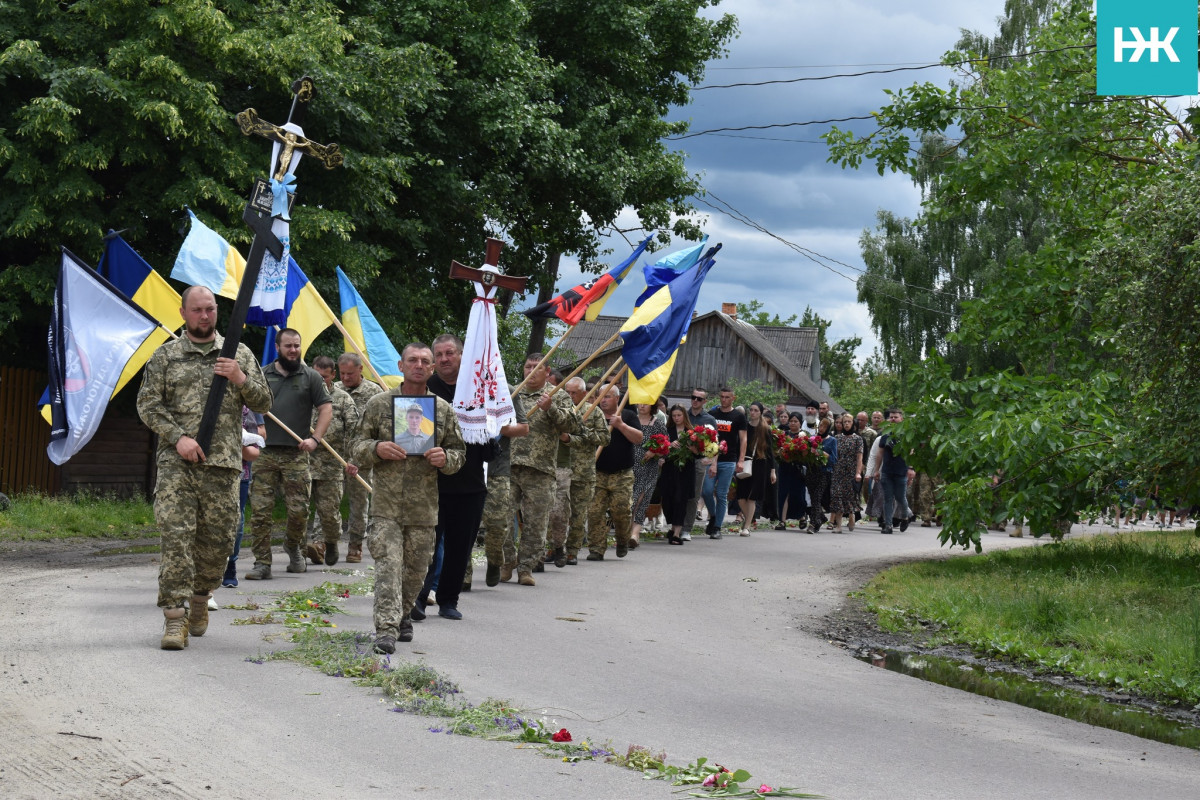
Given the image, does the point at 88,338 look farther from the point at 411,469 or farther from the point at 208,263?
the point at 411,469

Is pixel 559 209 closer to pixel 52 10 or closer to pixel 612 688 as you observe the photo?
pixel 52 10

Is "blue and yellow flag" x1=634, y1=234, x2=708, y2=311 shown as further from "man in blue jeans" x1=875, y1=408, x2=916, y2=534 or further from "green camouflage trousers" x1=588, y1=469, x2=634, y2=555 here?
"man in blue jeans" x1=875, y1=408, x2=916, y2=534

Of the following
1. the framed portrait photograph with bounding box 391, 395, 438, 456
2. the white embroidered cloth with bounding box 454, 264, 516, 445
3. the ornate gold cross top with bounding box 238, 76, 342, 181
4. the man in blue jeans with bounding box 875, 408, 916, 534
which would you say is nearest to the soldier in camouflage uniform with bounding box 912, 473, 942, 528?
the man in blue jeans with bounding box 875, 408, 916, 534

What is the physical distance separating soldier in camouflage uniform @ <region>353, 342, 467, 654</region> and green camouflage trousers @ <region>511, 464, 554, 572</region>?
12.1ft

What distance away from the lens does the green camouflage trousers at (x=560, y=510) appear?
545 inches

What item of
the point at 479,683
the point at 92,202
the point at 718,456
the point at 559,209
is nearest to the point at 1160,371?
the point at 479,683

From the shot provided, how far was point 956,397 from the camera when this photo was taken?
1588cm

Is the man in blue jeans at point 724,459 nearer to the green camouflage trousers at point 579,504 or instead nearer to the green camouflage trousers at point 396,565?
the green camouflage trousers at point 579,504

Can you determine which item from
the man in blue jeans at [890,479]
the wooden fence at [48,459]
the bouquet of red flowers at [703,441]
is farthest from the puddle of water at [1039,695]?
the wooden fence at [48,459]

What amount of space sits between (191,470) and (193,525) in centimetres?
35

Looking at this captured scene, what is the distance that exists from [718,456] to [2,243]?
10713 mm

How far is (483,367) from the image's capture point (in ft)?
34.0

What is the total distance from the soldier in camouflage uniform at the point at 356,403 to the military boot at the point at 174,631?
4.78 m

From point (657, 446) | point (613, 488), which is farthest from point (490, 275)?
point (657, 446)
